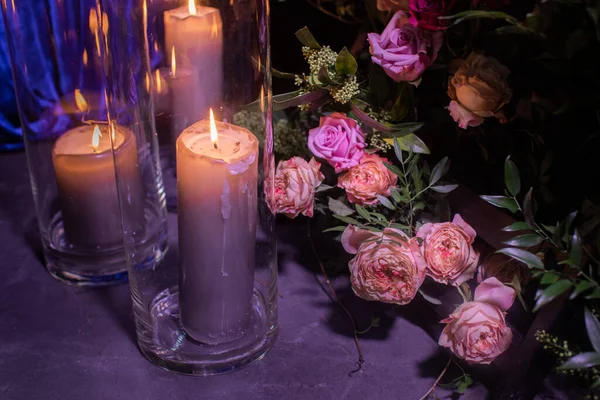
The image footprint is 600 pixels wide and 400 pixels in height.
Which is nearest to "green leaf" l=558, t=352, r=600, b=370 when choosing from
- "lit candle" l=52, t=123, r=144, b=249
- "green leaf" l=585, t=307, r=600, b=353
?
"green leaf" l=585, t=307, r=600, b=353

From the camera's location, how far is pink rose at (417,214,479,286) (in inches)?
26.5

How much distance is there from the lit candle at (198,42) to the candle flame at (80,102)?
0.58 ft

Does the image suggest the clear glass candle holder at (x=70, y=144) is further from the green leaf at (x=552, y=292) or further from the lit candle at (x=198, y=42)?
the green leaf at (x=552, y=292)

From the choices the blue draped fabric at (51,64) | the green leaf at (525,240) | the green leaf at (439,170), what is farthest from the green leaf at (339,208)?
the blue draped fabric at (51,64)

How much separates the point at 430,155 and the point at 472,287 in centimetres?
15

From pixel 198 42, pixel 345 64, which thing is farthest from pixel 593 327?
pixel 198 42

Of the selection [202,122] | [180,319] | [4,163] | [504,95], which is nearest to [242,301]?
[180,319]

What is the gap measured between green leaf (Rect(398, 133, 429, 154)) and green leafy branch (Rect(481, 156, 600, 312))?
0.35 ft

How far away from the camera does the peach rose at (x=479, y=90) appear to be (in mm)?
655

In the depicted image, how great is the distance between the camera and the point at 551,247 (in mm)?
651

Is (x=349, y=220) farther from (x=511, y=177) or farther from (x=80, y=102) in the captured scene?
(x=80, y=102)

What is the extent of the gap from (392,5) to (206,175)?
27cm

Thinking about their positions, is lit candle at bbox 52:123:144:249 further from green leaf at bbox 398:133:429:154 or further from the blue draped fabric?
green leaf at bbox 398:133:429:154

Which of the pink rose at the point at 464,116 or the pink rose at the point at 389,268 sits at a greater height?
the pink rose at the point at 464,116
